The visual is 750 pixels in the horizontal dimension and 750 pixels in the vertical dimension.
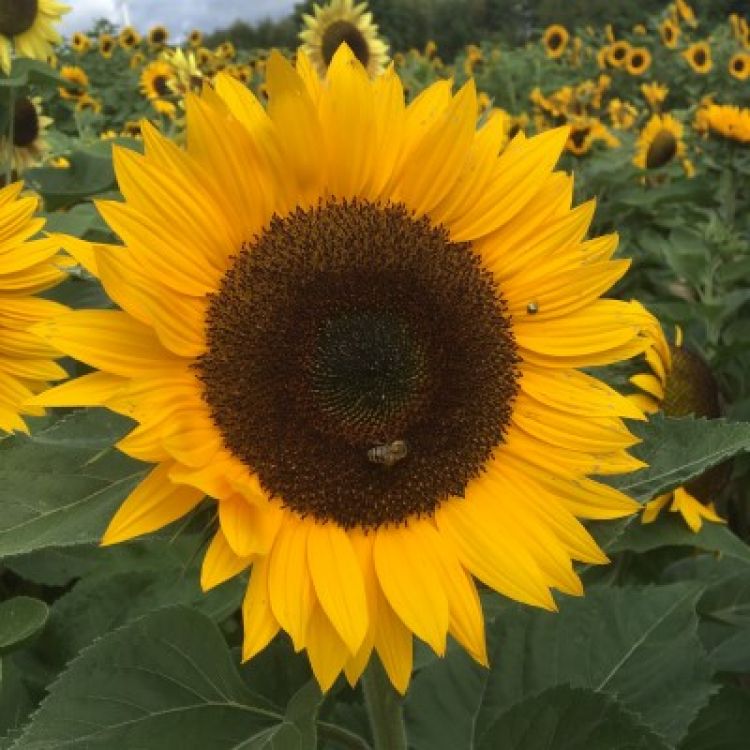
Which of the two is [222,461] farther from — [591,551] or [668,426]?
[668,426]

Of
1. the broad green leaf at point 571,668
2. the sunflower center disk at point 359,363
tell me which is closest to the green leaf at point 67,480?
the sunflower center disk at point 359,363

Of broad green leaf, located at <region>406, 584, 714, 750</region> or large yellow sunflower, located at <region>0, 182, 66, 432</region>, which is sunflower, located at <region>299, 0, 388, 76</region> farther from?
broad green leaf, located at <region>406, 584, 714, 750</region>

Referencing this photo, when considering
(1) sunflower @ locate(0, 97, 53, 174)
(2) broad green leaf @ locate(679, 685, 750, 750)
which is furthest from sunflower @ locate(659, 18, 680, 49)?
(2) broad green leaf @ locate(679, 685, 750, 750)

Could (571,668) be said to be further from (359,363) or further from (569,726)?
(359,363)

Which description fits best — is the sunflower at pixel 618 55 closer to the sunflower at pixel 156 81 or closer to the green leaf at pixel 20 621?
the sunflower at pixel 156 81

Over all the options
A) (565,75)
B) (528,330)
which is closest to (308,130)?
(528,330)


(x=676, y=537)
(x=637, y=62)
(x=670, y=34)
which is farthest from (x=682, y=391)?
(x=670, y=34)
